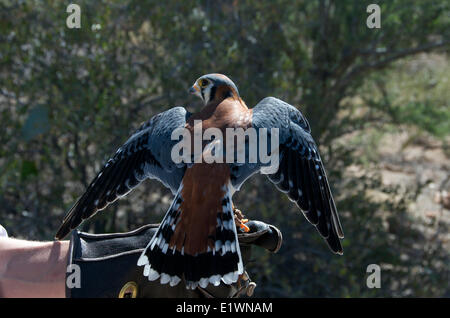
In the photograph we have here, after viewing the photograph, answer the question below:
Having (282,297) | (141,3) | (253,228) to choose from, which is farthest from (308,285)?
(141,3)

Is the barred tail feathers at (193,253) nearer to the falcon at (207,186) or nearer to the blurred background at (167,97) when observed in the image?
the falcon at (207,186)

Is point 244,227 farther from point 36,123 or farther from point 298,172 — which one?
point 36,123

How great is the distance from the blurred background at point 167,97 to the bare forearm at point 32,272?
169cm

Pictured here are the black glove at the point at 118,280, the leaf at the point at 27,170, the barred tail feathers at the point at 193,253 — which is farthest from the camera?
the leaf at the point at 27,170

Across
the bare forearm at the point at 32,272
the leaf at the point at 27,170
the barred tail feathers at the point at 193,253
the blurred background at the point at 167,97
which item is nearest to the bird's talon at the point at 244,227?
the barred tail feathers at the point at 193,253

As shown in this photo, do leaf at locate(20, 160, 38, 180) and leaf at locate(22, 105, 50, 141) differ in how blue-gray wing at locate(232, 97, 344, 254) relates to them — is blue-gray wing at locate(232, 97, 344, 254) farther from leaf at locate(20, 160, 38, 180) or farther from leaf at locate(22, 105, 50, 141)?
leaf at locate(20, 160, 38, 180)

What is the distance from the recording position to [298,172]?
2.59 meters

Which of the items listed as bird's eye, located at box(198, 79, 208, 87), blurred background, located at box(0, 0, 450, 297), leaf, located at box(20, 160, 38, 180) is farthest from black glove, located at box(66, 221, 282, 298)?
leaf, located at box(20, 160, 38, 180)

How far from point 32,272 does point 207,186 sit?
34.4 inches

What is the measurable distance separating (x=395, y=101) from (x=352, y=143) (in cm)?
89

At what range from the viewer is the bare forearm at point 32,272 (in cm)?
224

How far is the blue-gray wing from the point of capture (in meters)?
2.46

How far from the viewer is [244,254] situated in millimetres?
2525
